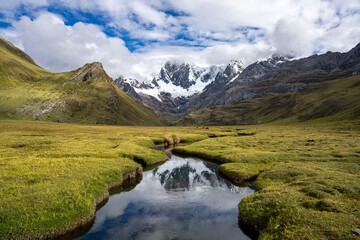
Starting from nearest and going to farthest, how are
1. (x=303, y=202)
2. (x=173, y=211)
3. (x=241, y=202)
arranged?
(x=303, y=202) → (x=241, y=202) → (x=173, y=211)

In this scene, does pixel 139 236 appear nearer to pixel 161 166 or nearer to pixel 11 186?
pixel 11 186

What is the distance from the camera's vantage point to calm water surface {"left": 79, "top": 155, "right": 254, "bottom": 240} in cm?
2073

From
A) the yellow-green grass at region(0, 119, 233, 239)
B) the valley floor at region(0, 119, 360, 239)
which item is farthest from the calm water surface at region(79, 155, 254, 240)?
the yellow-green grass at region(0, 119, 233, 239)

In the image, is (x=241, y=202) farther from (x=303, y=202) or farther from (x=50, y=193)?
(x=50, y=193)

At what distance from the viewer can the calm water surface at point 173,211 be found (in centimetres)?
2073

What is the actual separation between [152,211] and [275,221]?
13936mm

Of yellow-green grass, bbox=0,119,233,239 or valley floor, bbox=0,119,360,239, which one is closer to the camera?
valley floor, bbox=0,119,360,239

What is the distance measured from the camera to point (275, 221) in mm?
18219

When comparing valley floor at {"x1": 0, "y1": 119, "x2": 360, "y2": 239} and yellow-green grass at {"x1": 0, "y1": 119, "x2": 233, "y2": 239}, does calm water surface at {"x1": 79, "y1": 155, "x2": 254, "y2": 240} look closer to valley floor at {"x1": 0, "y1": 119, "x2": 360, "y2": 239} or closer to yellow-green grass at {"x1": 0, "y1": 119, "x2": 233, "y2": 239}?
valley floor at {"x1": 0, "y1": 119, "x2": 360, "y2": 239}

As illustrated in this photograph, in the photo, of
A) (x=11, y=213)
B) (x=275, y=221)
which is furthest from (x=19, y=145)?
(x=275, y=221)

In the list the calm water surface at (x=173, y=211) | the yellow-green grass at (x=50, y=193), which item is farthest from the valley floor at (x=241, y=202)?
the calm water surface at (x=173, y=211)

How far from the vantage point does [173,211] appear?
25234mm

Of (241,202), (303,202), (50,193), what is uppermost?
(50,193)

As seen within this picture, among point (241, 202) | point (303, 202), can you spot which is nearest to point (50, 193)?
point (241, 202)
